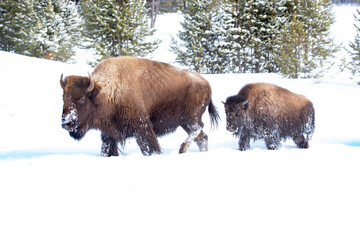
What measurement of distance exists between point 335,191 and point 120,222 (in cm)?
169

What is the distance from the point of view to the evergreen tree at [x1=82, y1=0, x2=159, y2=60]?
16469 millimetres

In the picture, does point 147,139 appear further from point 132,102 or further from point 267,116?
point 267,116

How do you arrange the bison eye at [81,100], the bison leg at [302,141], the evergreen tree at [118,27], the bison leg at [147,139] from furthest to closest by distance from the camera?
the evergreen tree at [118,27] → the bison leg at [302,141] → the bison leg at [147,139] → the bison eye at [81,100]

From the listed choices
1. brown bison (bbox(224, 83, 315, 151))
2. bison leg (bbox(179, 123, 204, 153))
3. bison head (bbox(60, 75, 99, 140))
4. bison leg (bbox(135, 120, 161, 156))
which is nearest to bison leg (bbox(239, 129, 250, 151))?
brown bison (bbox(224, 83, 315, 151))

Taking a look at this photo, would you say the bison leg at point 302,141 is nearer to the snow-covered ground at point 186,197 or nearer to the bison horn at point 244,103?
the bison horn at point 244,103

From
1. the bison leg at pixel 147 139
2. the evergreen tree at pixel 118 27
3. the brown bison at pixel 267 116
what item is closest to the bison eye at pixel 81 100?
the bison leg at pixel 147 139

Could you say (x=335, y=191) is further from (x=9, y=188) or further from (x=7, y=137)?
(x=7, y=137)

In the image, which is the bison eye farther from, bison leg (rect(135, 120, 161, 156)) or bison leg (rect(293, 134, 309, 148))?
bison leg (rect(293, 134, 309, 148))

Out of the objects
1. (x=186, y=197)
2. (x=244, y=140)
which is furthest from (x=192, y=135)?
(x=186, y=197)

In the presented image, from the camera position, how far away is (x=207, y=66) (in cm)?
2123

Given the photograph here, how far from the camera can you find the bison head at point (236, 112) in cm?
589

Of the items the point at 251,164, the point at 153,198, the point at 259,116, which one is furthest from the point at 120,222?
the point at 259,116

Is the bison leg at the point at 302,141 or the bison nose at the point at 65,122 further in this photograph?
the bison leg at the point at 302,141

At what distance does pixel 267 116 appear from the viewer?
583 centimetres
